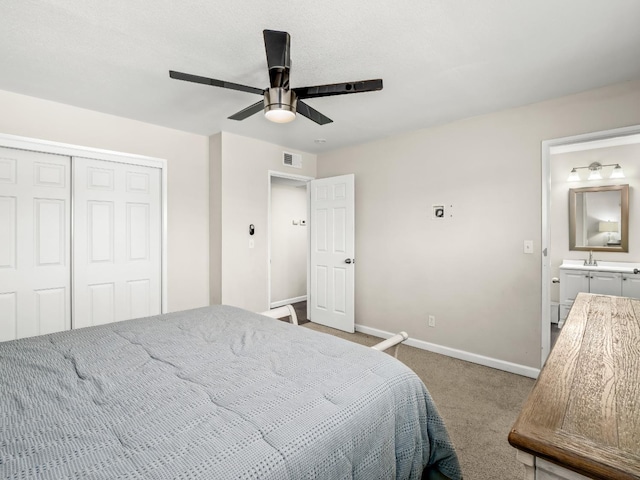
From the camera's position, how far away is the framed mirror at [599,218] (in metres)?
4.04

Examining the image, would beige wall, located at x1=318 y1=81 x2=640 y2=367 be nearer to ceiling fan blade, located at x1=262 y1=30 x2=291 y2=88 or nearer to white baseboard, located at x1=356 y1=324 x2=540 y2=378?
white baseboard, located at x1=356 y1=324 x2=540 y2=378

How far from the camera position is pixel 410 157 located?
12.1 ft

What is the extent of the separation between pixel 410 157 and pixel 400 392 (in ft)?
9.79

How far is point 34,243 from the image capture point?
109 inches

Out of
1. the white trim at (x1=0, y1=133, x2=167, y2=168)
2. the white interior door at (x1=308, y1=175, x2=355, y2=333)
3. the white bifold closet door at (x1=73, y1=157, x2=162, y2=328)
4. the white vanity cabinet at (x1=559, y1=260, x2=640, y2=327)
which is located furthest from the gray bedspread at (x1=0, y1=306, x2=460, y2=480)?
the white vanity cabinet at (x1=559, y1=260, x2=640, y2=327)

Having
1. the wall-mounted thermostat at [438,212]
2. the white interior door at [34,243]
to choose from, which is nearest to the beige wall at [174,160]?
the white interior door at [34,243]

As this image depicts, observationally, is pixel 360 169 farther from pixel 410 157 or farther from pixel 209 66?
pixel 209 66

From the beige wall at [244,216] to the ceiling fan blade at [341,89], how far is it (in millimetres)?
2028

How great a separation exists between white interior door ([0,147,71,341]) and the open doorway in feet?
10.1

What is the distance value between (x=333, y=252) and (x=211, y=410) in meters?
3.40

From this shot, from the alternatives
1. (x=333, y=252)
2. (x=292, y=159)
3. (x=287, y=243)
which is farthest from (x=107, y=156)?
(x=287, y=243)

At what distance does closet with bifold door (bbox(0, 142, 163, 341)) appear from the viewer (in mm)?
2676

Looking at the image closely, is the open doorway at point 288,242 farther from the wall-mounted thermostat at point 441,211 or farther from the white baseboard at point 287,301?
the wall-mounted thermostat at point 441,211

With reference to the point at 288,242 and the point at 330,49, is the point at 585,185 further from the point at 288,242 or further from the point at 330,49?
the point at 288,242
